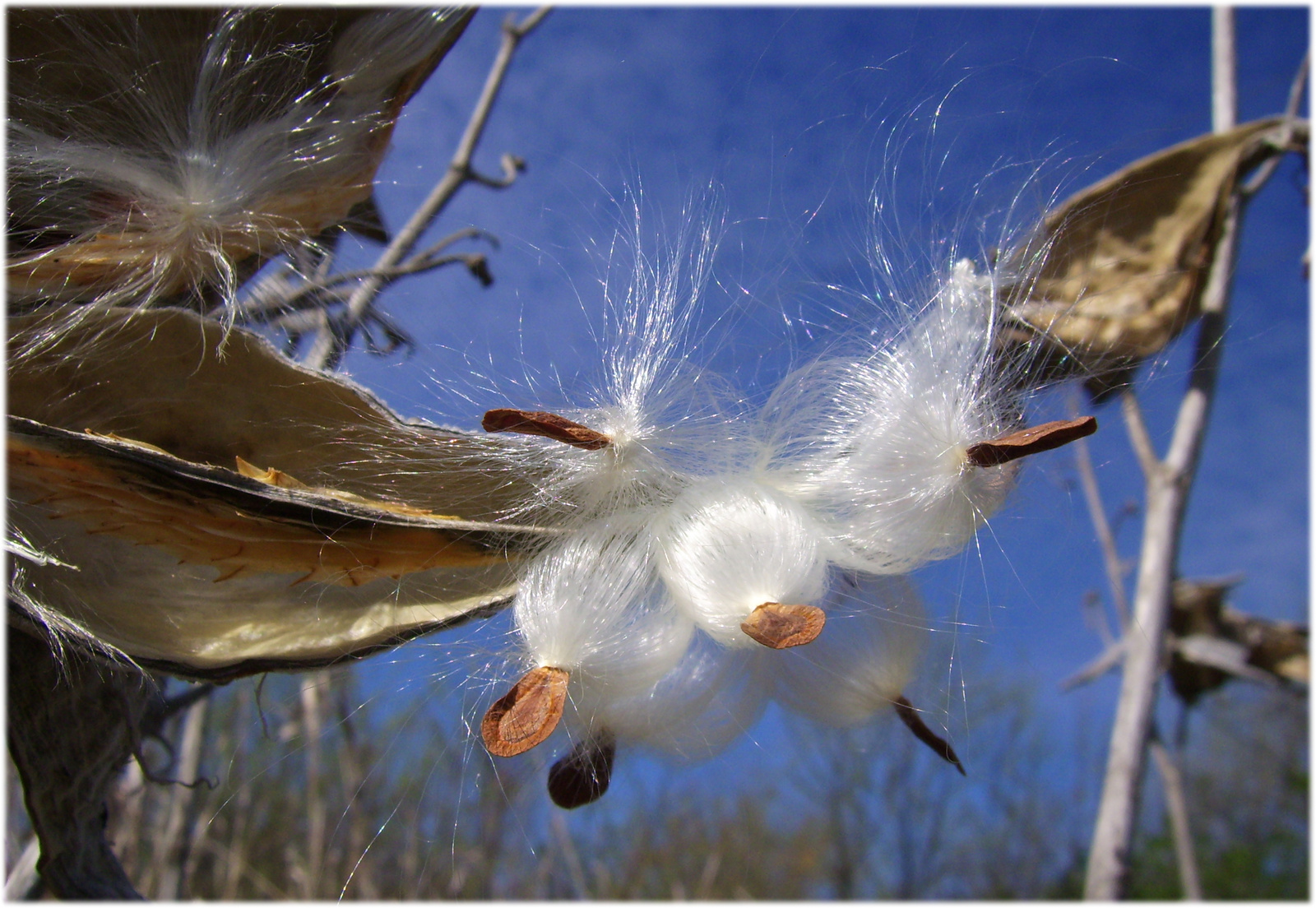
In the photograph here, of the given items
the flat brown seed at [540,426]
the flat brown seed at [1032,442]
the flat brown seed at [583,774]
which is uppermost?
the flat brown seed at [540,426]

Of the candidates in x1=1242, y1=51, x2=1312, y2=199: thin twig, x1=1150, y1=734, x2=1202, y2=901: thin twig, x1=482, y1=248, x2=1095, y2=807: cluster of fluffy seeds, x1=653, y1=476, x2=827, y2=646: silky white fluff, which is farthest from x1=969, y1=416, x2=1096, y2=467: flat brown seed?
x1=1150, y1=734, x2=1202, y2=901: thin twig

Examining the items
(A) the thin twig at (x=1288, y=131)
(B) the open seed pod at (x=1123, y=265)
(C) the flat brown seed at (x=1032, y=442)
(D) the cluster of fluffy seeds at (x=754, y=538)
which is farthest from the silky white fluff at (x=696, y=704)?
(A) the thin twig at (x=1288, y=131)

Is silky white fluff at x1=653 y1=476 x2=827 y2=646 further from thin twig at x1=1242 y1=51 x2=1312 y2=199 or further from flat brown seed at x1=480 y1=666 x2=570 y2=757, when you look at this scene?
thin twig at x1=1242 y1=51 x2=1312 y2=199

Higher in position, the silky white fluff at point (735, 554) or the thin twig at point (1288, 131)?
the thin twig at point (1288, 131)

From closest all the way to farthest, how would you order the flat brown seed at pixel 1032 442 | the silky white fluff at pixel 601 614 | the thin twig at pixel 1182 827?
the flat brown seed at pixel 1032 442 → the silky white fluff at pixel 601 614 → the thin twig at pixel 1182 827

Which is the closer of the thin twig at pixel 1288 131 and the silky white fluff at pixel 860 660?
the silky white fluff at pixel 860 660

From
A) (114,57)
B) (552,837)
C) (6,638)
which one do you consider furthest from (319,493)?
(552,837)

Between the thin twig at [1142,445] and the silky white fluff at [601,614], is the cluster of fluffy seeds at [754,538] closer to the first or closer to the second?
the silky white fluff at [601,614]

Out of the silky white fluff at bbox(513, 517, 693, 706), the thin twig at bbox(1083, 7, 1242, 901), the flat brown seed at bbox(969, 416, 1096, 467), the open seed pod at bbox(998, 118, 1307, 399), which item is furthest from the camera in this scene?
the thin twig at bbox(1083, 7, 1242, 901)
